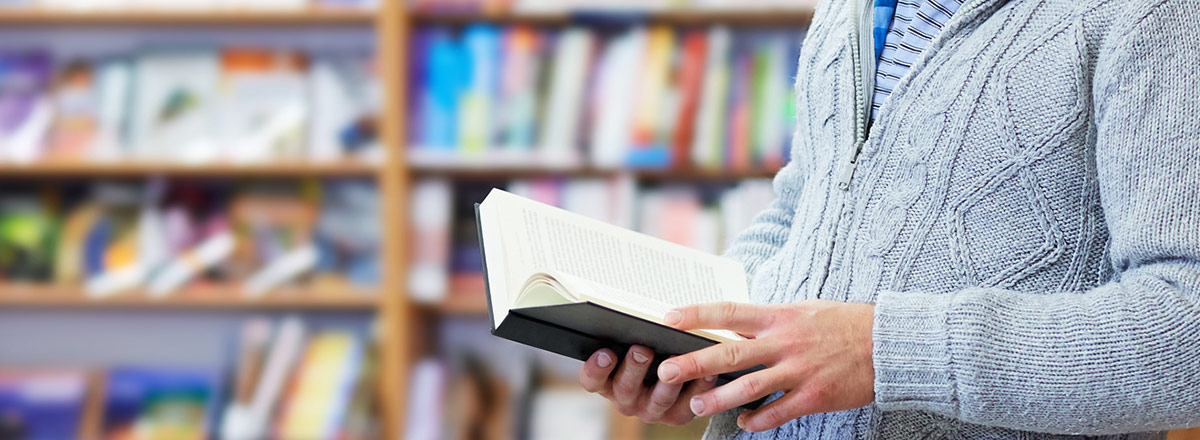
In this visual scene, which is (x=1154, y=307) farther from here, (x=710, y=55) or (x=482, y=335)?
(x=482, y=335)

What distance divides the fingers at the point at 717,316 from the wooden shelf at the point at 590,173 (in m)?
1.56

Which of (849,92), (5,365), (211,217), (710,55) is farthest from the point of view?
(5,365)

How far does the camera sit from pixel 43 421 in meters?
2.42

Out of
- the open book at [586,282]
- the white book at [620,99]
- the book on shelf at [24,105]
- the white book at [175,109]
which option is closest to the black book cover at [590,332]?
the open book at [586,282]

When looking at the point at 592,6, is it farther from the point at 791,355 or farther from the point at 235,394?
the point at 791,355

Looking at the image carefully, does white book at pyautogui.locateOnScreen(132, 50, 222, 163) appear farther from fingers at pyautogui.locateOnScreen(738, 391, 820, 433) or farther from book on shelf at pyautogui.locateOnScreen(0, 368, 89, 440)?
fingers at pyautogui.locateOnScreen(738, 391, 820, 433)

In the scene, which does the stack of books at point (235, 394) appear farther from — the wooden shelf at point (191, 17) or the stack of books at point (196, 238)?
the wooden shelf at point (191, 17)

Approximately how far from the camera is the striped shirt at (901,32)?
2.49 ft

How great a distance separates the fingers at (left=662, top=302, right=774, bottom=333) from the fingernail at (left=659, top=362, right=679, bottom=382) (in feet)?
0.08

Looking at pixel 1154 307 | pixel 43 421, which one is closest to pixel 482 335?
pixel 43 421

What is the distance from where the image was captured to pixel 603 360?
2.32 feet

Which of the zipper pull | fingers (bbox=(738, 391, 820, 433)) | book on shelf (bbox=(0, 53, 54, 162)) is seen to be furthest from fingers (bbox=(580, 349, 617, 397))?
book on shelf (bbox=(0, 53, 54, 162))

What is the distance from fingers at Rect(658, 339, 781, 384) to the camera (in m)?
0.64

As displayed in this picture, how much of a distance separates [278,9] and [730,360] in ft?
6.13
